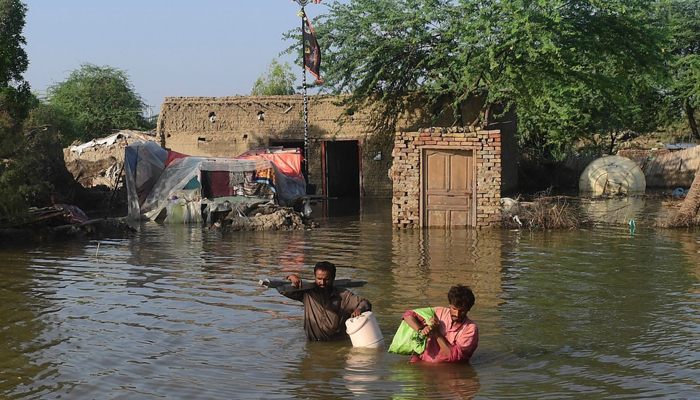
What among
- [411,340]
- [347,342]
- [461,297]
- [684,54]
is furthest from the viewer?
[684,54]

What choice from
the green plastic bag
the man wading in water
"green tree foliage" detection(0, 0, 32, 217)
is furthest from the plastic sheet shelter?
the green plastic bag

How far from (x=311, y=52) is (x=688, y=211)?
41.3ft

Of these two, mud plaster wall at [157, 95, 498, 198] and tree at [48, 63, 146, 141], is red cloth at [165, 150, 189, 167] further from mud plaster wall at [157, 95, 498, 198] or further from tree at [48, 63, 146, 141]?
tree at [48, 63, 146, 141]

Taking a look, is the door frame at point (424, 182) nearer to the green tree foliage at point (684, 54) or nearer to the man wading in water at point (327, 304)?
the man wading in water at point (327, 304)

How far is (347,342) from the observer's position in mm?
7625

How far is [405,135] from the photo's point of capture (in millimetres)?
17109

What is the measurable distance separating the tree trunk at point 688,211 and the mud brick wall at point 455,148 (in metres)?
3.60

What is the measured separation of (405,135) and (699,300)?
28.8ft

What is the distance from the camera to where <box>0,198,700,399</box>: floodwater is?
20.9 feet

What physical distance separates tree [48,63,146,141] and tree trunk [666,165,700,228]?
92.3 feet

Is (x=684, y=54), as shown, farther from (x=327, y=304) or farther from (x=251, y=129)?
(x=327, y=304)

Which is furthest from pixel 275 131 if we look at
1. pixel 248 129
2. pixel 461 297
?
pixel 461 297

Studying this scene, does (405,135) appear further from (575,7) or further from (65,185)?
(65,185)

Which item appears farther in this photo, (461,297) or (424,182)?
(424,182)
